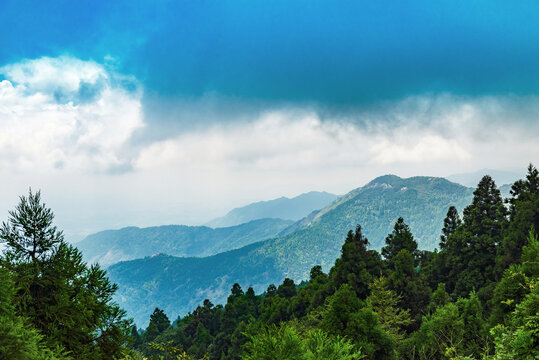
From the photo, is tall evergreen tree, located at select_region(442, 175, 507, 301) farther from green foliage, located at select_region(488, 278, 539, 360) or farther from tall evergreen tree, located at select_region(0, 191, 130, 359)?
tall evergreen tree, located at select_region(0, 191, 130, 359)

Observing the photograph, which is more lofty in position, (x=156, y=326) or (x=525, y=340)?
(x=525, y=340)

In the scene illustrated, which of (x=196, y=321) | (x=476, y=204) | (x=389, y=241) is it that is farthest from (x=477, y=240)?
(x=196, y=321)

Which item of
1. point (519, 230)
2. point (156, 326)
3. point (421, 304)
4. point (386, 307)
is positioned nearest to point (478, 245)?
point (519, 230)

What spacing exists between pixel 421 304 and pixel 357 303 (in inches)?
668

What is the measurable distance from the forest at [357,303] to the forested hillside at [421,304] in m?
0.07

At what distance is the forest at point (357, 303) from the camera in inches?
396

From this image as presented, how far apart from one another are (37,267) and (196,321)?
6374cm

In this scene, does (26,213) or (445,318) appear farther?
(445,318)

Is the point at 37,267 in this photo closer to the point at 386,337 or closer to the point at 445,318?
the point at 386,337

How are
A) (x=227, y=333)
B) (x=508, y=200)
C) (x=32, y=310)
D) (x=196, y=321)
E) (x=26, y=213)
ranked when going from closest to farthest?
1. (x=32, y=310)
2. (x=26, y=213)
3. (x=508, y=200)
4. (x=227, y=333)
5. (x=196, y=321)

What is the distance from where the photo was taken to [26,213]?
1350 centimetres

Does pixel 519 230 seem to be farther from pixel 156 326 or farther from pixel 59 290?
pixel 156 326

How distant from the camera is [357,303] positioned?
1892cm

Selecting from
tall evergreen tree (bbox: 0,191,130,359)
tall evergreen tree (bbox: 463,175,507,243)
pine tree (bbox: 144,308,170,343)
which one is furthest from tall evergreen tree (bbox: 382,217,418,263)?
pine tree (bbox: 144,308,170,343)
